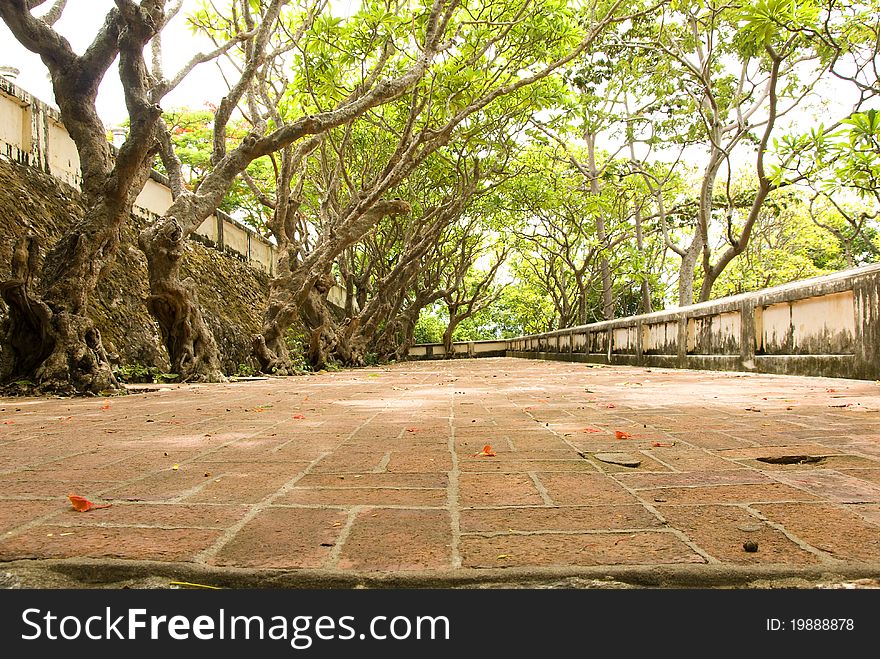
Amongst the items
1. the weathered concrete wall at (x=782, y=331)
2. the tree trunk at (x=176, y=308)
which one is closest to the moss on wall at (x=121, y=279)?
the tree trunk at (x=176, y=308)

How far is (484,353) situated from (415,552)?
3590 centimetres

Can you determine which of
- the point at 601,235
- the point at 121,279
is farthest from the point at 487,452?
the point at 601,235

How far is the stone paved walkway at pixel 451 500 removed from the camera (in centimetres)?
136

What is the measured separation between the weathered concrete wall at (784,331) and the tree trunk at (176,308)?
7.13 metres

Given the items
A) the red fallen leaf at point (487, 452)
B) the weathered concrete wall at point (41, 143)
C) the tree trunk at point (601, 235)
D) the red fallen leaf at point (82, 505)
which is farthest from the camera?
the tree trunk at point (601, 235)

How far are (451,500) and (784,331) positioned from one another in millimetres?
6600

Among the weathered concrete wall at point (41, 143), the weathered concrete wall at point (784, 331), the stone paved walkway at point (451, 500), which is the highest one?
the weathered concrete wall at point (41, 143)

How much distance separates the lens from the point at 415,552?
4.83 ft

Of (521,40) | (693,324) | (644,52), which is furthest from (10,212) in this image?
(644,52)

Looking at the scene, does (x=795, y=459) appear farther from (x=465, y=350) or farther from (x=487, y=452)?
(x=465, y=350)

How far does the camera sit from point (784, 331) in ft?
23.5

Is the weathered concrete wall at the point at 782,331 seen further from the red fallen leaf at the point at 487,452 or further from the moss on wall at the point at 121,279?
the moss on wall at the point at 121,279

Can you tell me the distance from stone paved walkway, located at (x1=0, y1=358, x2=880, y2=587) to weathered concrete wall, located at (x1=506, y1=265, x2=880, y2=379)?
2.38m
